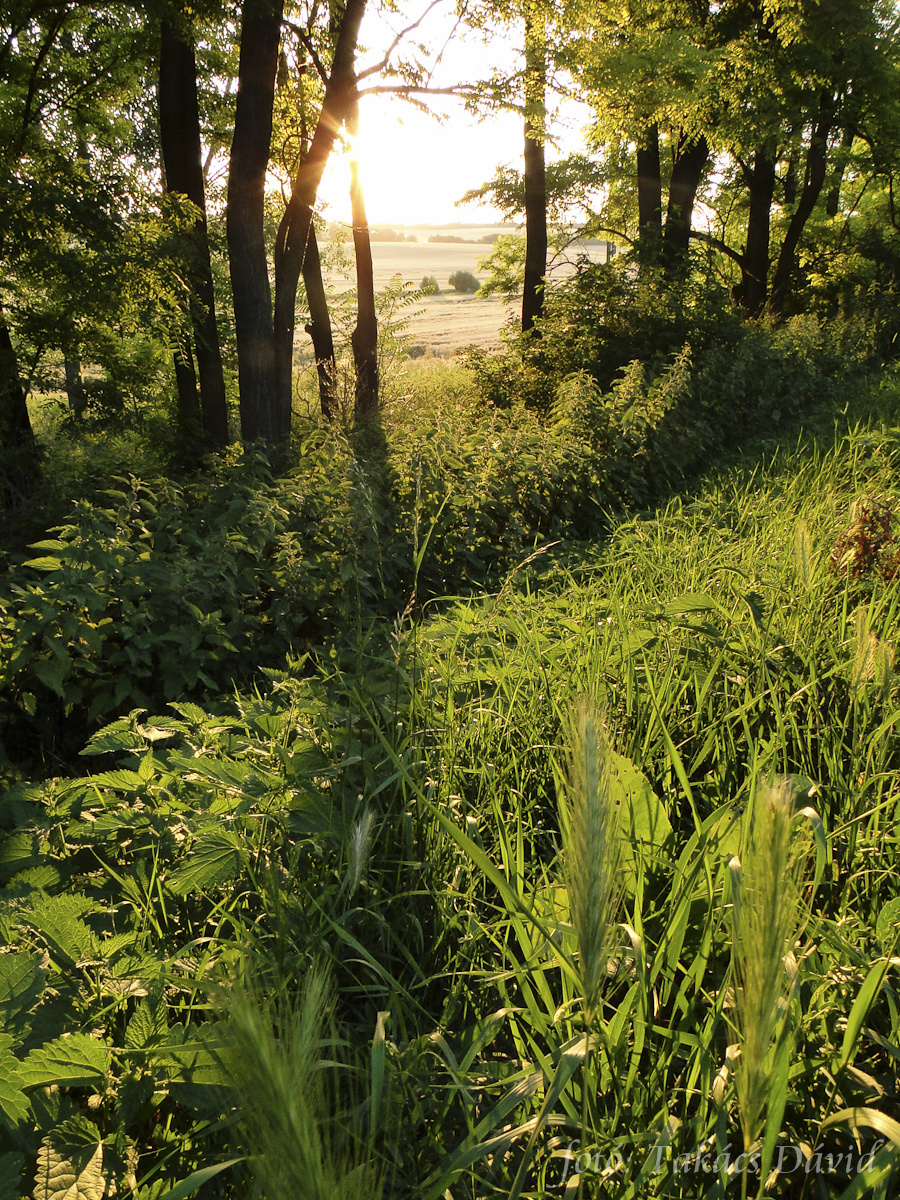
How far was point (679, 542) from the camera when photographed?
4.14 m

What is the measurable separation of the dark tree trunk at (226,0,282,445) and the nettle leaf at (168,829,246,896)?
24.4 feet

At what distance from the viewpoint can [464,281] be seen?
263ft

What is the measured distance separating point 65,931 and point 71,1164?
0.40 meters

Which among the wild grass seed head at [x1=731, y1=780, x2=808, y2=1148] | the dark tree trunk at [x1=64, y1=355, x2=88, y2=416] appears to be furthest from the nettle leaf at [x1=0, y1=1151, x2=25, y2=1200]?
the dark tree trunk at [x1=64, y1=355, x2=88, y2=416]

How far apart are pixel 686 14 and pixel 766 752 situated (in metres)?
20.1

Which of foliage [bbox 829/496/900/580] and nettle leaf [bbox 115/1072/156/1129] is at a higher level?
foliage [bbox 829/496/900/580]

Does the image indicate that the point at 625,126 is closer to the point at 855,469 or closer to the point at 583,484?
the point at 583,484

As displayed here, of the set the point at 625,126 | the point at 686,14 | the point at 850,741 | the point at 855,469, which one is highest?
the point at 686,14

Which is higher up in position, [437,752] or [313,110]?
[313,110]

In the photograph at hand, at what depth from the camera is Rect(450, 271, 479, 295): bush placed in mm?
79750

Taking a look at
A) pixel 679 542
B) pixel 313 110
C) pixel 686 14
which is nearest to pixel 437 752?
pixel 679 542

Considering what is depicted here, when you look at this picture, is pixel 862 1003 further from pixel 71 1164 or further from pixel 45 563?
pixel 45 563

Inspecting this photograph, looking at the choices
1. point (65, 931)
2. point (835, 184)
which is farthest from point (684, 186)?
point (65, 931)

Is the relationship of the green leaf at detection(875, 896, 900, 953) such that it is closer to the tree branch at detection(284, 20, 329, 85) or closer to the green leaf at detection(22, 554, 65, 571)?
the green leaf at detection(22, 554, 65, 571)
